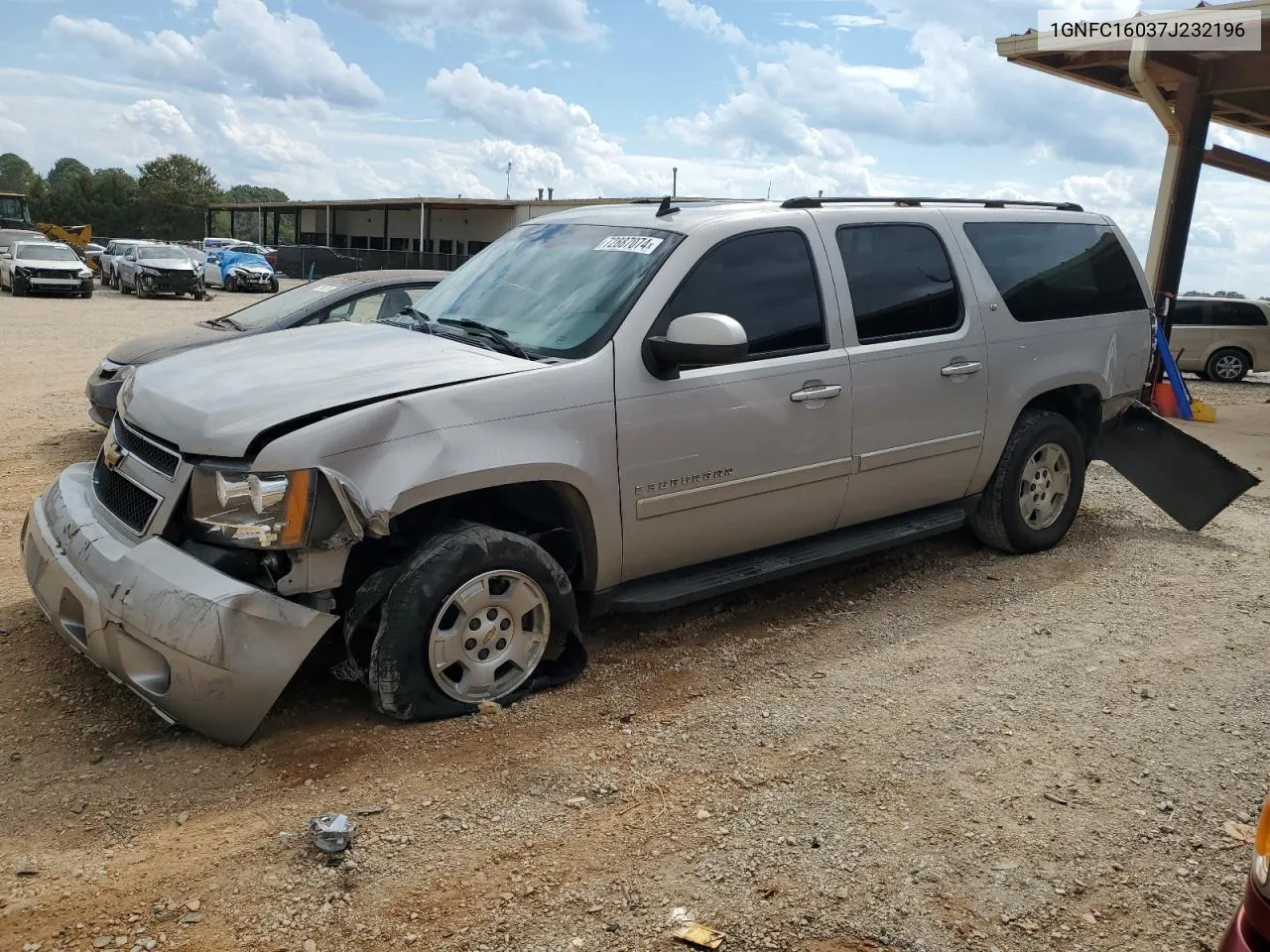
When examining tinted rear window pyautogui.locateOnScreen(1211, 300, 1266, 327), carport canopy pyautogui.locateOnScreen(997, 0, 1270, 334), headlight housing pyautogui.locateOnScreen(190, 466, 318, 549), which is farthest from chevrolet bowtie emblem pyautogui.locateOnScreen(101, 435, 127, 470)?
tinted rear window pyautogui.locateOnScreen(1211, 300, 1266, 327)

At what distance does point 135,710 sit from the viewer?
151 inches

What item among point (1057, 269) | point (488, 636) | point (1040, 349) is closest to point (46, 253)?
point (1057, 269)

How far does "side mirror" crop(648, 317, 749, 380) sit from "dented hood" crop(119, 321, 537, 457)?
0.55 metres

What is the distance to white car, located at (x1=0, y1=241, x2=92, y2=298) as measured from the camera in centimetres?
2770

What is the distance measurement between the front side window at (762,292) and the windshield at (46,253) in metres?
29.0

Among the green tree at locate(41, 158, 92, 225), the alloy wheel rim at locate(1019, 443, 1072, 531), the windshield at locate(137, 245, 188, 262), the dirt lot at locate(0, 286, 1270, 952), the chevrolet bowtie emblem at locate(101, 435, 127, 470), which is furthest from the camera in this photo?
the green tree at locate(41, 158, 92, 225)

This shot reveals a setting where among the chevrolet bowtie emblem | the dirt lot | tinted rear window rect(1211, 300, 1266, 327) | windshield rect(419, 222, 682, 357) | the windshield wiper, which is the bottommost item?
the dirt lot

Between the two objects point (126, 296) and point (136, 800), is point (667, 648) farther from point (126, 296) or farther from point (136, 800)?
point (126, 296)

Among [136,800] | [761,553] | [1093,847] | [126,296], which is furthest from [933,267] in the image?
[126,296]

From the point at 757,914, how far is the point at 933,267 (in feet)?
11.4

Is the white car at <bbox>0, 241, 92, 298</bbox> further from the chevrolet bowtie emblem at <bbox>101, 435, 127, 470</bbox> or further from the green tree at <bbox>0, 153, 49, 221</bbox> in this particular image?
the green tree at <bbox>0, 153, 49, 221</bbox>

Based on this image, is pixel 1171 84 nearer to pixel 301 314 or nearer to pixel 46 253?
pixel 301 314

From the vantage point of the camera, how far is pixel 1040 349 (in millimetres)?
5715

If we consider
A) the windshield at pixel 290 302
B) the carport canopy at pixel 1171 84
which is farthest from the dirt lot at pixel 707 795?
the carport canopy at pixel 1171 84
